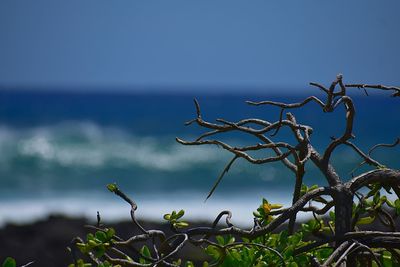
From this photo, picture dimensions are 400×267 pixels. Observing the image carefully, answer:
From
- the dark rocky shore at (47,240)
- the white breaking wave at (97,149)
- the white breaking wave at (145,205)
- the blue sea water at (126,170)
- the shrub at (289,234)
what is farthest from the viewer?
the white breaking wave at (97,149)

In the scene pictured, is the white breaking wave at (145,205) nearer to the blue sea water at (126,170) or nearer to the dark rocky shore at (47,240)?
the blue sea water at (126,170)

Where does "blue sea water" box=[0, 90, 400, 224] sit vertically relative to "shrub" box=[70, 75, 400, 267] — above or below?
below

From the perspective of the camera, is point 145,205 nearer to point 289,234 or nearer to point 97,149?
point 97,149

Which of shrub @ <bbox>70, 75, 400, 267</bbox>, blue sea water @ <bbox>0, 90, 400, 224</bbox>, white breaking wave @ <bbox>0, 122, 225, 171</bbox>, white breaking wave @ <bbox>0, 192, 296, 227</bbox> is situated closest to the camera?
shrub @ <bbox>70, 75, 400, 267</bbox>

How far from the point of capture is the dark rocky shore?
23.8 feet

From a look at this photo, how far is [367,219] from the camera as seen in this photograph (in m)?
1.59

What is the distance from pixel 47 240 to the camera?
8.16 metres

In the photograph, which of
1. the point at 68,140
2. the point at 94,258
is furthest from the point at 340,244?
the point at 68,140

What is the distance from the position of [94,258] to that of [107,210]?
13.1m

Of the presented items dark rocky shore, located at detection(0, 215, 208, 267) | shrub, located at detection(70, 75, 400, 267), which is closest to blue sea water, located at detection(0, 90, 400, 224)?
dark rocky shore, located at detection(0, 215, 208, 267)

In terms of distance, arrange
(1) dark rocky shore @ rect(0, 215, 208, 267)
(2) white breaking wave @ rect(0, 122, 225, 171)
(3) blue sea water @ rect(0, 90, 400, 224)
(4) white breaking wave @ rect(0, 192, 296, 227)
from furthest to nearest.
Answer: (2) white breaking wave @ rect(0, 122, 225, 171) → (3) blue sea water @ rect(0, 90, 400, 224) → (4) white breaking wave @ rect(0, 192, 296, 227) → (1) dark rocky shore @ rect(0, 215, 208, 267)

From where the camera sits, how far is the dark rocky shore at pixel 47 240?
7.25 meters

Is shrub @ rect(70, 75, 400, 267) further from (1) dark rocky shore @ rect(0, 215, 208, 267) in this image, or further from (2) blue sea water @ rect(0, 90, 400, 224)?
(2) blue sea water @ rect(0, 90, 400, 224)

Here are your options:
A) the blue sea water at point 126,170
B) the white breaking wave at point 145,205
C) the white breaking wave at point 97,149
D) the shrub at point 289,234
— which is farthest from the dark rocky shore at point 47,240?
the white breaking wave at point 97,149
